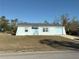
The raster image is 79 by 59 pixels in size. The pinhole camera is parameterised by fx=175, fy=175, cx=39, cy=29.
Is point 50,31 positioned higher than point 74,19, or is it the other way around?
point 74,19

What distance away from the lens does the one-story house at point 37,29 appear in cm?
4181

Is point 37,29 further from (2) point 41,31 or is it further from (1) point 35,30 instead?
(2) point 41,31

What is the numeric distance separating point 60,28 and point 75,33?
7.28 meters

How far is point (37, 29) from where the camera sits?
140ft

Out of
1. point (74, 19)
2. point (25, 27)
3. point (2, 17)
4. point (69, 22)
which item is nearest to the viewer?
point (25, 27)

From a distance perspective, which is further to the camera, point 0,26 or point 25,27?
point 0,26

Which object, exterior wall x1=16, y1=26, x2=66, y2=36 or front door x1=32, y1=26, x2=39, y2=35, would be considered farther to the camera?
front door x1=32, y1=26, x2=39, y2=35

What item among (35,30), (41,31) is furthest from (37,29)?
(41,31)

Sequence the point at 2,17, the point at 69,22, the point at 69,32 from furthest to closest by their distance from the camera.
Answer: the point at 2,17 < the point at 69,22 < the point at 69,32

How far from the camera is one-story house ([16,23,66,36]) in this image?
41812 millimetres

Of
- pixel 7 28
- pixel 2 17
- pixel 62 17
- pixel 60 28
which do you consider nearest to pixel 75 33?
pixel 60 28

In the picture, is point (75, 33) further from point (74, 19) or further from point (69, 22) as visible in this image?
point (74, 19)

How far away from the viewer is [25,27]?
42000mm

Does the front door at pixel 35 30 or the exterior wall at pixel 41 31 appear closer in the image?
the exterior wall at pixel 41 31
